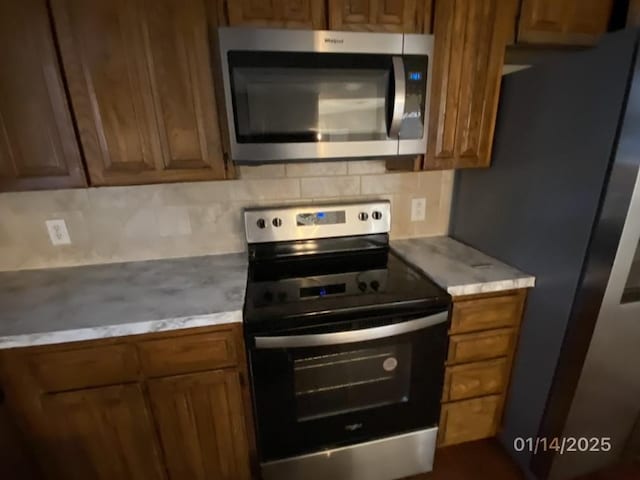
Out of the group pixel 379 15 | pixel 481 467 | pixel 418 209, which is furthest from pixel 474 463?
pixel 379 15

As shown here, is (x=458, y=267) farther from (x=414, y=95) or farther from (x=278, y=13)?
(x=278, y=13)

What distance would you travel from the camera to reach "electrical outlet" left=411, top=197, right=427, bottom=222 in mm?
1750

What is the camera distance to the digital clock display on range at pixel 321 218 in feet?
5.11

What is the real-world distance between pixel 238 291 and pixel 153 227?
62 centimetres

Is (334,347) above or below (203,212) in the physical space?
below

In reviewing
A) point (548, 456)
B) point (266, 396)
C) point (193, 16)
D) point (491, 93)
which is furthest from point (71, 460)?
point (491, 93)

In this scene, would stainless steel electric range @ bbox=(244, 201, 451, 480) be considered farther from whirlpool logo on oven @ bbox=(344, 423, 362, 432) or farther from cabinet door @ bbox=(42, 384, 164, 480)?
cabinet door @ bbox=(42, 384, 164, 480)

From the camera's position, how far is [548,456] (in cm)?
130

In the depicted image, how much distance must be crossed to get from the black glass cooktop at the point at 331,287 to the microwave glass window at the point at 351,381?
0.58 ft

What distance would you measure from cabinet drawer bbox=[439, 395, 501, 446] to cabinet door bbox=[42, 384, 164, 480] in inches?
47.3

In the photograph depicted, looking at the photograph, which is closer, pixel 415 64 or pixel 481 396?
pixel 415 64

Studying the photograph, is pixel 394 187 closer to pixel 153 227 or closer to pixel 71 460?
pixel 153 227

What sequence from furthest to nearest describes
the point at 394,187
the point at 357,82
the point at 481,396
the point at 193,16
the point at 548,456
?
the point at 394,187, the point at 481,396, the point at 548,456, the point at 357,82, the point at 193,16

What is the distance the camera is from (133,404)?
110cm
